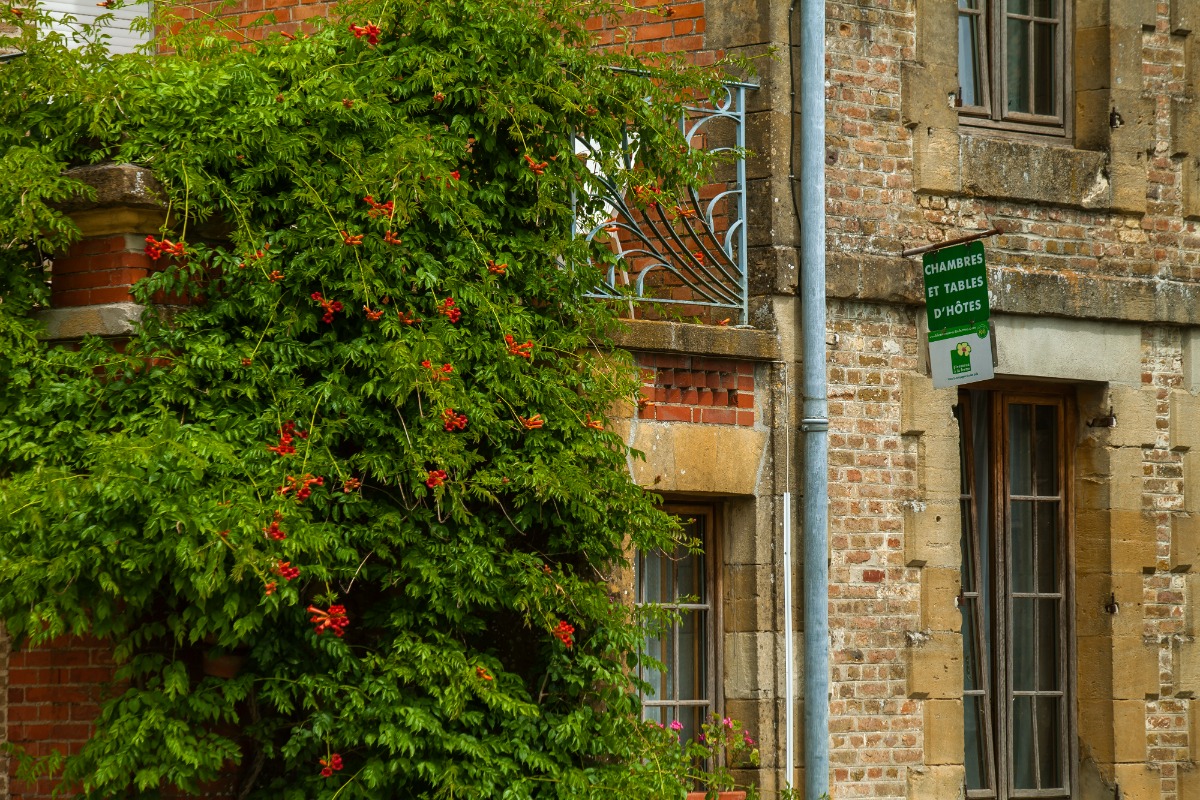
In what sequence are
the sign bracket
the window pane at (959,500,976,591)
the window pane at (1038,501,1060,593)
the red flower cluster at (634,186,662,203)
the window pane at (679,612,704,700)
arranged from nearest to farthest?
the red flower cluster at (634,186,662,203)
the window pane at (679,612,704,700)
the sign bracket
the window pane at (959,500,976,591)
the window pane at (1038,501,1060,593)

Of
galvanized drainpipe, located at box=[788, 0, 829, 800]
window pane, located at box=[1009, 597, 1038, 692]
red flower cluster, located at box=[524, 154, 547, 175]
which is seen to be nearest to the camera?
red flower cluster, located at box=[524, 154, 547, 175]

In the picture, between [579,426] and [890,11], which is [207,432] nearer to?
[579,426]

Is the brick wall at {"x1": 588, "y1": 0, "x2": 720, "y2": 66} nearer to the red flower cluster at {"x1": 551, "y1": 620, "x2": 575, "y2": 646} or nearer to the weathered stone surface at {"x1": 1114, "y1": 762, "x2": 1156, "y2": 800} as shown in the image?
the red flower cluster at {"x1": 551, "y1": 620, "x2": 575, "y2": 646}

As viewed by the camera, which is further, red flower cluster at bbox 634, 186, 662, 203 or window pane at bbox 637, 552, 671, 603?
window pane at bbox 637, 552, 671, 603

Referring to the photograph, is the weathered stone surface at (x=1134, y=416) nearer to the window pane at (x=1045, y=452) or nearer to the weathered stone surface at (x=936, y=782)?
the window pane at (x=1045, y=452)

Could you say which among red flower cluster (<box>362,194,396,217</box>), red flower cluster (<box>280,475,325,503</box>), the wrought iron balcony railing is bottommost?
red flower cluster (<box>280,475,325,503</box>)

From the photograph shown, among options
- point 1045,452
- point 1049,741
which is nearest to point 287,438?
point 1045,452

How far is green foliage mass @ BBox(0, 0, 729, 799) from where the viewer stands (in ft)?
21.5

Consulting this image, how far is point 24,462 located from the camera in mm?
6652

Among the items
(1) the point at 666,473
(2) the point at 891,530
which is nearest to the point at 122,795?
(1) the point at 666,473

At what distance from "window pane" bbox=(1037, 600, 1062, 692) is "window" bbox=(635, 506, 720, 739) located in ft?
6.69

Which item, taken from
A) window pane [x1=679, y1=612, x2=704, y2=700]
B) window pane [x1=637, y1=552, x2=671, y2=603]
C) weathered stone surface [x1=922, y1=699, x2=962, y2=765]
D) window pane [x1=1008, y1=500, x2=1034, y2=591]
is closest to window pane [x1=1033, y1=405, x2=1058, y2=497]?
window pane [x1=1008, y1=500, x2=1034, y2=591]

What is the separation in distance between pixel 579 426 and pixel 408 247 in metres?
0.98

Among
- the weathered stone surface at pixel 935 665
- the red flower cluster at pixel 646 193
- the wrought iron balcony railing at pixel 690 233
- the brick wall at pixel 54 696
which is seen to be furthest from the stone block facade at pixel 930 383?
the brick wall at pixel 54 696
